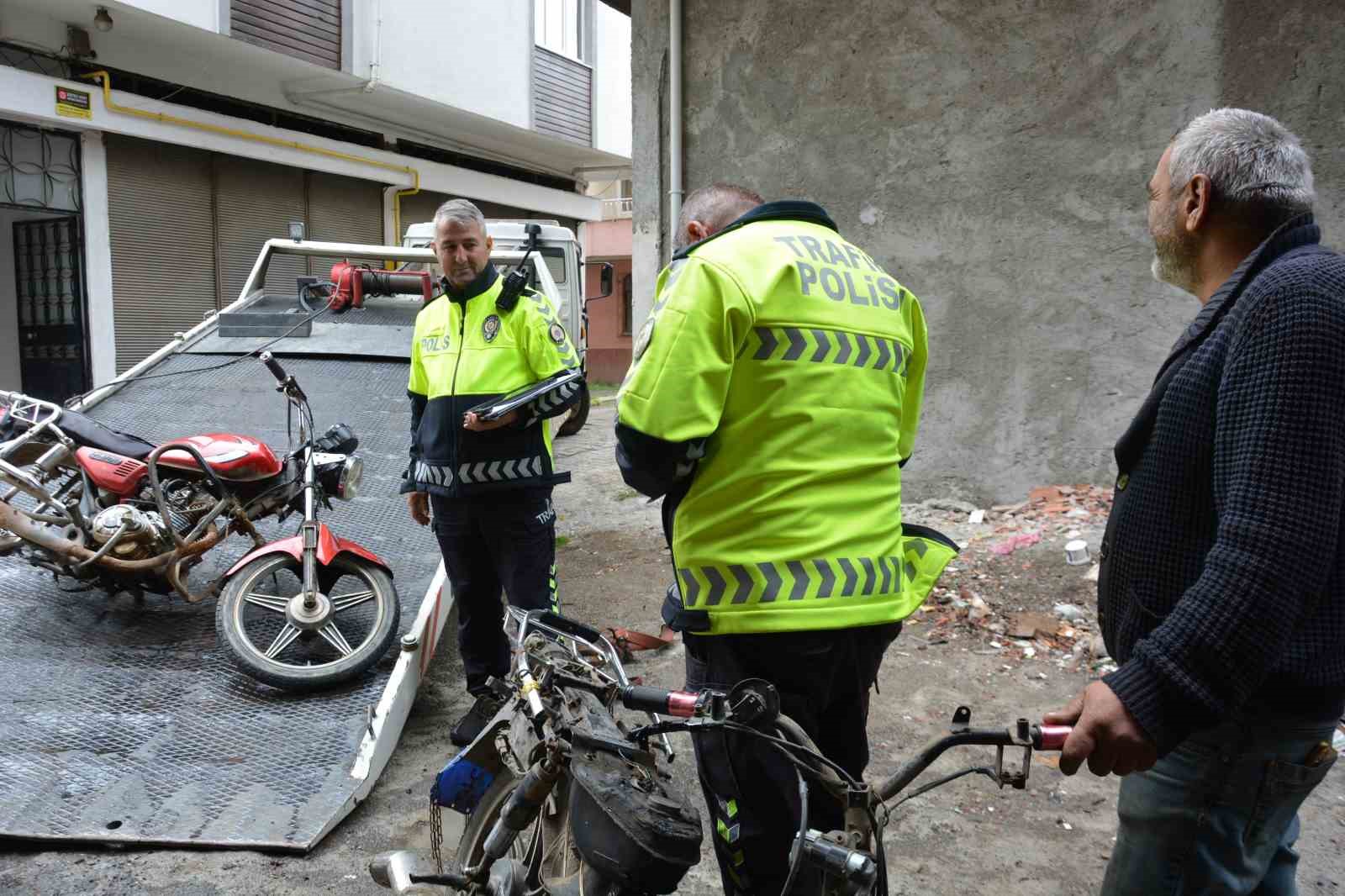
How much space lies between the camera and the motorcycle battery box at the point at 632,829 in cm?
157

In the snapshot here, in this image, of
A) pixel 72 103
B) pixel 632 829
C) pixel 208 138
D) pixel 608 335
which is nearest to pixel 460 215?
pixel 632 829

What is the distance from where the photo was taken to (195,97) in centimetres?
1205

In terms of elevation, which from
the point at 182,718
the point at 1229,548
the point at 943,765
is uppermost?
the point at 1229,548

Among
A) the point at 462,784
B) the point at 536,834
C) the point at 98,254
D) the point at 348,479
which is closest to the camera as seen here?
the point at 536,834

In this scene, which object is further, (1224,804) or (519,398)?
(519,398)

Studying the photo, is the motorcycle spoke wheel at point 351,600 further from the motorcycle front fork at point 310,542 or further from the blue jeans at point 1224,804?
the blue jeans at point 1224,804

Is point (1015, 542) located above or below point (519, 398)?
below

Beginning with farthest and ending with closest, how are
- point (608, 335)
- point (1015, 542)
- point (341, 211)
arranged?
point (608, 335)
point (341, 211)
point (1015, 542)

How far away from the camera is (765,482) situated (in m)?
1.83

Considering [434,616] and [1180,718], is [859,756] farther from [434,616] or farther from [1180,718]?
[434,616]

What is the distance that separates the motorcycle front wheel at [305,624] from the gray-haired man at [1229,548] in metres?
2.81

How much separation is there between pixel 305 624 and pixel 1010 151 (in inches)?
203

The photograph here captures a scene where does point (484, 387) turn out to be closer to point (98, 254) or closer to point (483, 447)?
point (483, 447)

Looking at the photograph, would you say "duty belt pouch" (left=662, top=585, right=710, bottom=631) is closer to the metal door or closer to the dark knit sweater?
the dark knit sweater
